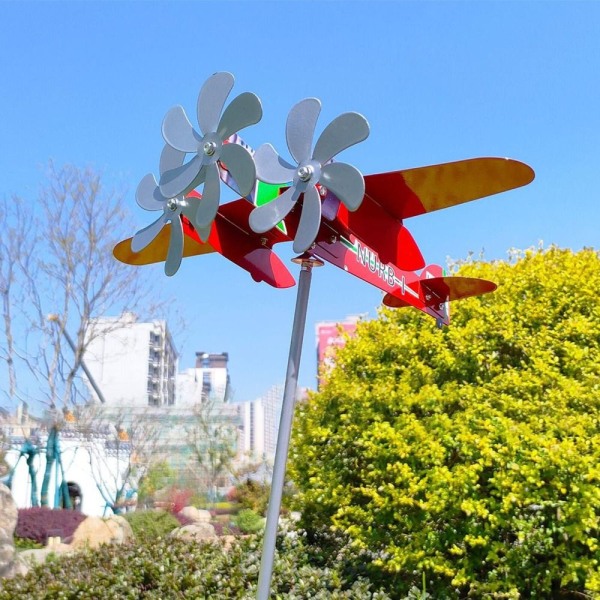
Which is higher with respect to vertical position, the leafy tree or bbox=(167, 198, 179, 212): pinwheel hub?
bbox=(167, 198, 179, 212): pinwheel hub

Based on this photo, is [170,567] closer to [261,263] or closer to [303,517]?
[303,517]

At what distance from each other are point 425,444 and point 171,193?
8.22 ft

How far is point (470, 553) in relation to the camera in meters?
4.30

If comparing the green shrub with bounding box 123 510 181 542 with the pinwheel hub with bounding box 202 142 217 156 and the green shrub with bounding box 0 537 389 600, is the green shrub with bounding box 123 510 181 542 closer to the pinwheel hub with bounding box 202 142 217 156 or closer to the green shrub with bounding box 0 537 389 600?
A: the green shrub with bounding box 0 537 389 600

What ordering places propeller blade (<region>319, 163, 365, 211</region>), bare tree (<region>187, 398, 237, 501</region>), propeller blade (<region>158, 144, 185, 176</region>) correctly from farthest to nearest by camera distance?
bare tree (<region>187, 398, 237, 501</region>) → propeller blade (<region>158, 144, 185, 176</region>) → propeller blade (<region>319, 163, 365, 211</region>)

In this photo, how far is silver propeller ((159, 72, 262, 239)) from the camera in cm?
265

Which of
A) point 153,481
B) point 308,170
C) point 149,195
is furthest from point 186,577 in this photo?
point 153,481

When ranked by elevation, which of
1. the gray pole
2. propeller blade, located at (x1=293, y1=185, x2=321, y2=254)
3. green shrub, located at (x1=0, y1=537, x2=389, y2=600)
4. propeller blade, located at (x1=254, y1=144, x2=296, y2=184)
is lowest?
green shrub, located at (x1=0, y1=537, x2=389, y2=600)

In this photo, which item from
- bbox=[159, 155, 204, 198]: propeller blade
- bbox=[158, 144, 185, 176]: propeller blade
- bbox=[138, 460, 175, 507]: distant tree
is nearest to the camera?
bbox=[159, 155, 204, 198]: propeller blade

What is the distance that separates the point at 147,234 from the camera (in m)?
3.09

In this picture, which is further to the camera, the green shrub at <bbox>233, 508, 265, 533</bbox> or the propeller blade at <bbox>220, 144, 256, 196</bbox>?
the green shrub at <bbox>233, 508, 265, 533</bbox>

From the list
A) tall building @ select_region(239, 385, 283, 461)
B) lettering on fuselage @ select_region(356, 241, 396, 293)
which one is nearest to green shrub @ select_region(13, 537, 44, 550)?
lettering on fuselage @ select_region(356, 241, 396, 293)

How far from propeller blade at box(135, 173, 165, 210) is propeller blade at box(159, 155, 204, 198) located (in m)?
0.14

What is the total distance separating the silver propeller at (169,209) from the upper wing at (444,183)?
833 millimetres
